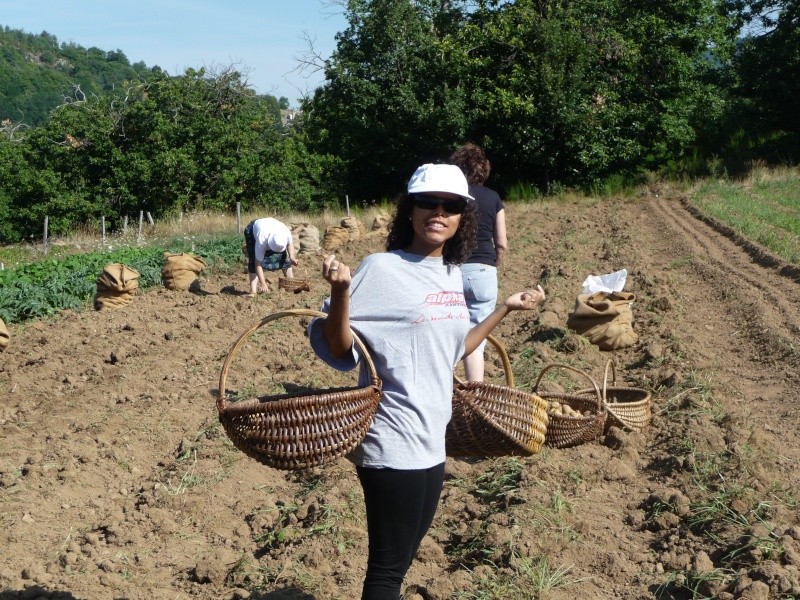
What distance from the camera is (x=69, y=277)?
13.5m

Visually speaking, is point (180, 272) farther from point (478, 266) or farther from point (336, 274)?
point (336, 274)

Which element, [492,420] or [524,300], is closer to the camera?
[524,300]

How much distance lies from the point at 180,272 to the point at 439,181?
1100 centimetres

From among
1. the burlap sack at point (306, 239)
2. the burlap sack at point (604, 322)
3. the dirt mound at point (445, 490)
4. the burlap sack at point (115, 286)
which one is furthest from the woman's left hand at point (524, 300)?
the burlap sack at point (306, 239)

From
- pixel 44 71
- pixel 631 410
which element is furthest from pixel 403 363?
pixel 44 71

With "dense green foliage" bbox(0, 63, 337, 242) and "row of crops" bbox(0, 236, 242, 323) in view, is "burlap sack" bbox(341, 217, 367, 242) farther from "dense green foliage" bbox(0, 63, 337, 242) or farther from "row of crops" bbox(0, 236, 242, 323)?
"dense green foliage" bbox(0, 63, 337, 242)

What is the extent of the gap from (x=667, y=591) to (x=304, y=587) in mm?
1593

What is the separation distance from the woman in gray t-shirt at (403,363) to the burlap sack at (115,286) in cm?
982

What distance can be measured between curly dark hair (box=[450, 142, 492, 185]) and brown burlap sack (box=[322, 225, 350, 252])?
1193 cm

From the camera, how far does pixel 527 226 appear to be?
19.9 m

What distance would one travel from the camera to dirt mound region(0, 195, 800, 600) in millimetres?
4480

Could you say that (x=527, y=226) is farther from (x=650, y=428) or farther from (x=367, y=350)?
(x=367, y=350)

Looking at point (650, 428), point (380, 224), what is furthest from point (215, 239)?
point (650, 428)

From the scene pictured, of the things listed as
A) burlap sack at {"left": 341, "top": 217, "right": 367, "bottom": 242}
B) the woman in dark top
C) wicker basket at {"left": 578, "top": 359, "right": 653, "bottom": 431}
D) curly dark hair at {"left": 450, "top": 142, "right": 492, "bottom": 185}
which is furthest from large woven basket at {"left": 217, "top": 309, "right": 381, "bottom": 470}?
burlap sack at {"left": 341, "top": 217, "right": 367, "bottom": 242}
